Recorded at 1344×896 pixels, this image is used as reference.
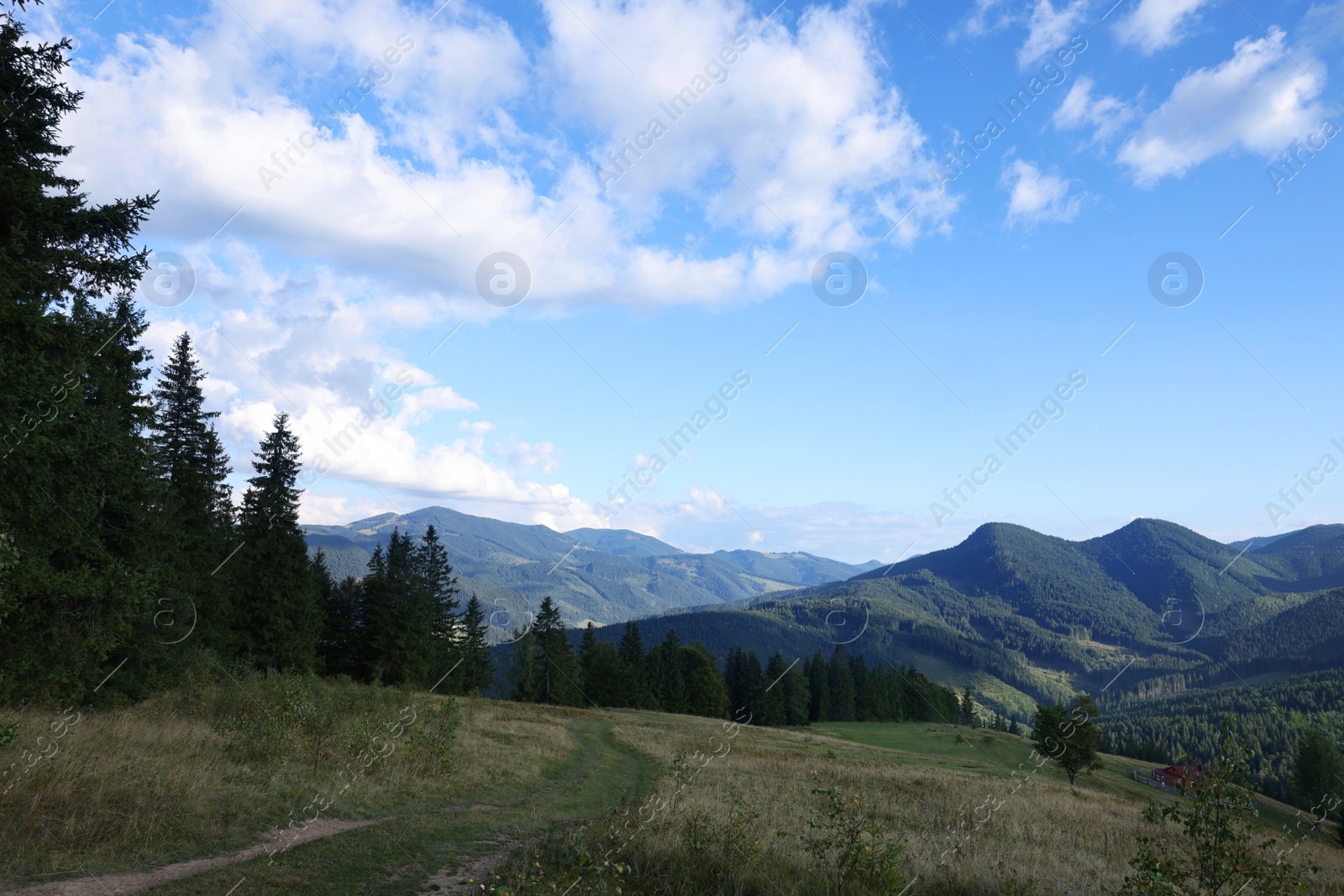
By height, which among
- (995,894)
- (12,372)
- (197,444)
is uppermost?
(197,444)

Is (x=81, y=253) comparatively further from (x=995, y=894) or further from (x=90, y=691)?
(x=995, y=894)

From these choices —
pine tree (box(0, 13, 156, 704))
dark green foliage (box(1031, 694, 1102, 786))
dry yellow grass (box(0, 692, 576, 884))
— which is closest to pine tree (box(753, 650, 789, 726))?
dark green foliage (box(1031, 694, 1102, 786))

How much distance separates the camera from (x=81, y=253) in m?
15.5

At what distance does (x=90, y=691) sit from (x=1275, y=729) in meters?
268

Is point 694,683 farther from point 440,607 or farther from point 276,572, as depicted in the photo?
point 276,572

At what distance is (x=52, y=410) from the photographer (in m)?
13.8

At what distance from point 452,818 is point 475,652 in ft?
193

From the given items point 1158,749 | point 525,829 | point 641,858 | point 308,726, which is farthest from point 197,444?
point 1158,749

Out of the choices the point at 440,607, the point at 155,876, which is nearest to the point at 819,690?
the point at 440,607

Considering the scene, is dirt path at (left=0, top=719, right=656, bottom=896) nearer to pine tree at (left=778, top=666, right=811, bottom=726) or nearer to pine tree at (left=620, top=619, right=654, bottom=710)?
pine tree at (left=620, top=619, right=654, bottom=710)

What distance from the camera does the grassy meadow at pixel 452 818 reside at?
9.19 metres

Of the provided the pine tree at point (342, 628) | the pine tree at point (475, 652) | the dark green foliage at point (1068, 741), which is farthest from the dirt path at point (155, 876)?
the pine tree at point (475, 652)

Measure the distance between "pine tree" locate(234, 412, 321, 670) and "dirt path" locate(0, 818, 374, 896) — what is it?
1192 inches

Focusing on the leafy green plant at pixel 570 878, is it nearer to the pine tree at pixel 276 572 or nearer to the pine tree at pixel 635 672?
the pine tree at pixel 276 572
